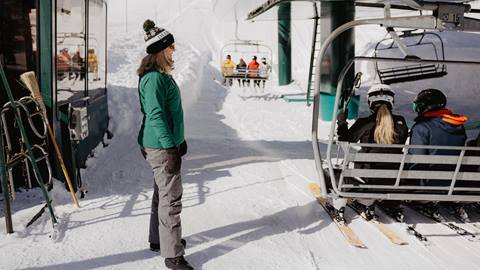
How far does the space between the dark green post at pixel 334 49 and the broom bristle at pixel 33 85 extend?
7991 millimetres

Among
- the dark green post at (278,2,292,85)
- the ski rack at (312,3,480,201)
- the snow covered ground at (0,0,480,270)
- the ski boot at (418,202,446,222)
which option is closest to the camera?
the snow covered ground at (0,0,480,270)

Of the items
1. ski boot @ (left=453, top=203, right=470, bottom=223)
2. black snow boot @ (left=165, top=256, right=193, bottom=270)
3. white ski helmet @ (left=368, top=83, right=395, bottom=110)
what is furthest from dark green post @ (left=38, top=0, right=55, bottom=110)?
ski boot @ (left=453, top=203, right=470, bottom=223)

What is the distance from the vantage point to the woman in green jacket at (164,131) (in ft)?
10.4

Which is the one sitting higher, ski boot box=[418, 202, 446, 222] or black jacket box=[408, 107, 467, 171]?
black jacket box=[408, 107, 467, 171]

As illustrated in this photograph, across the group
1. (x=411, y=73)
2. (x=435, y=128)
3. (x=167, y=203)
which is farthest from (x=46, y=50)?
(x=411, y=73)

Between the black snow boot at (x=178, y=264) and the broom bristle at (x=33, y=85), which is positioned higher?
the broom bristle at (x=33, y=85)

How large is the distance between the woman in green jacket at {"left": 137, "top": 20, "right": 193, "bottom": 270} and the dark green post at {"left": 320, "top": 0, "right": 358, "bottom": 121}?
8.18m

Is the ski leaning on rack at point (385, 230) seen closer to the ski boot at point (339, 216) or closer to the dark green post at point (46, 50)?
the ski boot at point (339, 216)

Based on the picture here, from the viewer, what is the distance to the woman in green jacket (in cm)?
318

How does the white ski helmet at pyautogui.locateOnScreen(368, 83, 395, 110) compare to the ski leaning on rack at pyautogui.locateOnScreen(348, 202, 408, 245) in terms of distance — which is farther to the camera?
the white ski helmet at pyautogui.locateOnScreen(368, 83, 395, 110)

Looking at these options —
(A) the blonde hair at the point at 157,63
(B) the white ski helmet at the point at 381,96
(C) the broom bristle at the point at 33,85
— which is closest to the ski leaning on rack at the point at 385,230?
(B) the white ski helmet at the point at 381,96

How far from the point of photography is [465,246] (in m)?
4.23

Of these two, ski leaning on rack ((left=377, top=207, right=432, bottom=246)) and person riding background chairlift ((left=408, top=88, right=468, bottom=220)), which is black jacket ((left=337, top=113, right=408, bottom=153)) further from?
ski leaning on rack ((left=377, top=207, right=432, bottom=246))

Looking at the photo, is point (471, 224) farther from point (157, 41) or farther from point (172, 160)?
point (157, 41)
